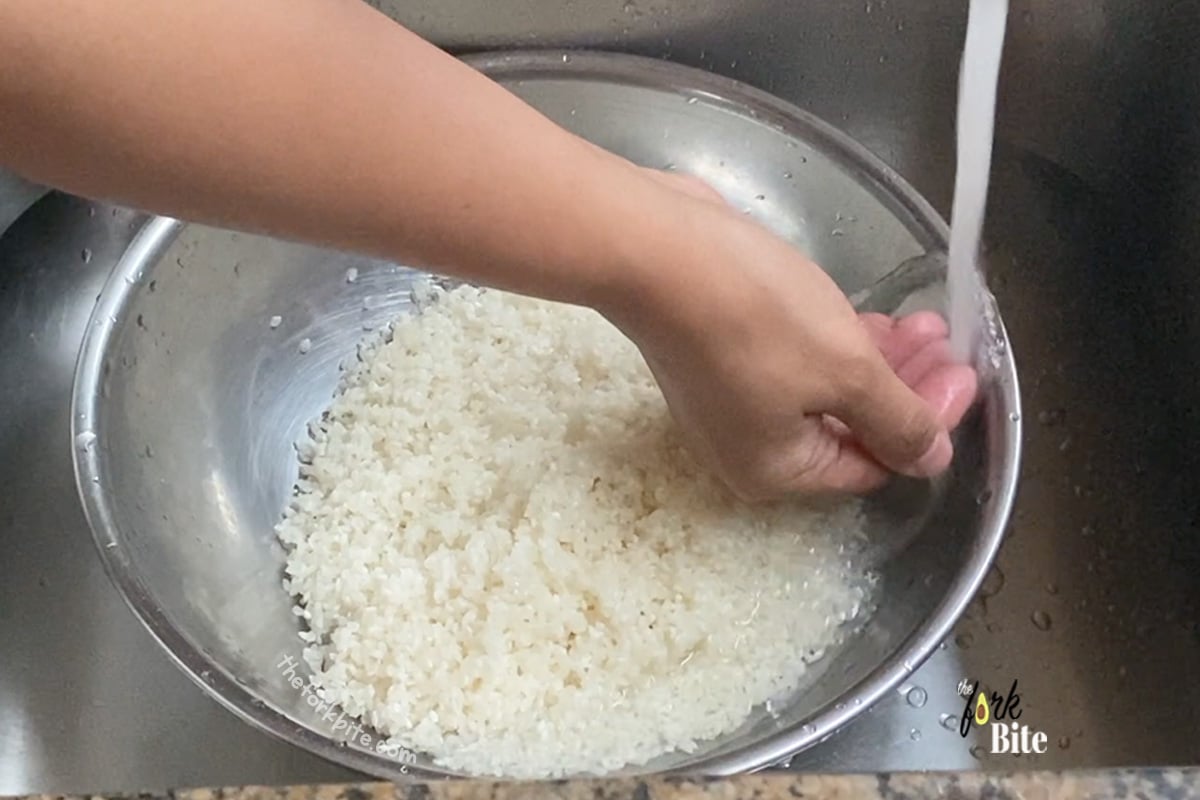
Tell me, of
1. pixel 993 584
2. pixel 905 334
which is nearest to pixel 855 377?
pixel 905 334

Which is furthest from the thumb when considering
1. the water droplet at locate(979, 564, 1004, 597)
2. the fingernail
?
the water droplet at locate(979, 564, 1004, 597)

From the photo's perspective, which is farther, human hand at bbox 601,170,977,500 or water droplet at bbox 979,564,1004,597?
water droplet at bbox 979,564,1004,597

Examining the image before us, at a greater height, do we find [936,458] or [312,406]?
[312,406]

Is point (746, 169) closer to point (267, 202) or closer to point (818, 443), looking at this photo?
point (818, 443)

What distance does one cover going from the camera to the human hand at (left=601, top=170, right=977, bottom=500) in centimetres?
57

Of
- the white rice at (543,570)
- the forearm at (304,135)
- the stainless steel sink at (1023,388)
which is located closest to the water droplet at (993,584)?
the stainless steel sink at (1023,388)

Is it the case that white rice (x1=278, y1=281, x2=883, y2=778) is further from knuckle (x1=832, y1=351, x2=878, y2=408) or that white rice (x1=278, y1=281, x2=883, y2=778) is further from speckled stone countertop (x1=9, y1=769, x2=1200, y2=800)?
speckled stone countertop (x1=9, y1=769, x2=1200, y2=800)

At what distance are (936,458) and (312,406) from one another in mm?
460

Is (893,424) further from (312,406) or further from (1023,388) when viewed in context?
(312,406)

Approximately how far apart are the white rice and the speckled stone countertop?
0.38 metres

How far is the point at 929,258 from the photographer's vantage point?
2.75ft

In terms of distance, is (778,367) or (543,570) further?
(543,570)

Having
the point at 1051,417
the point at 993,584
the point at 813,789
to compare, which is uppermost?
the point at 1051,417

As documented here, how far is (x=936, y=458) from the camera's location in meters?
0.73
